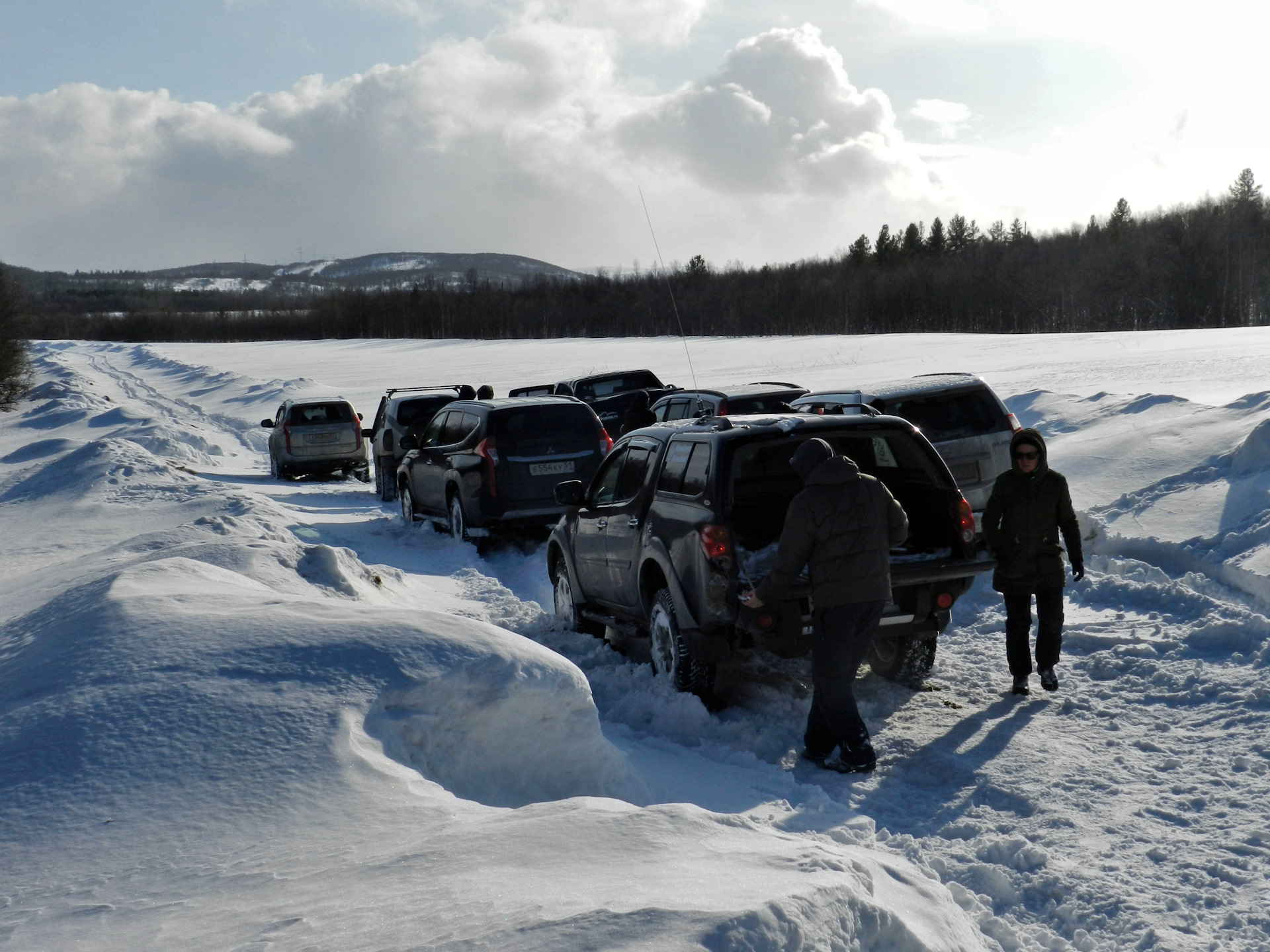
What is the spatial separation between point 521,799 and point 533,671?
1.91ft

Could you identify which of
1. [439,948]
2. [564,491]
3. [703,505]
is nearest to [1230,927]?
[439,948]

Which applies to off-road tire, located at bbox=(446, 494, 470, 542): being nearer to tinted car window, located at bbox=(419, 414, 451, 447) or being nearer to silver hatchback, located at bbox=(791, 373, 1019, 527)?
tinted car window, located at bbox=(419, 414, 451, 447)

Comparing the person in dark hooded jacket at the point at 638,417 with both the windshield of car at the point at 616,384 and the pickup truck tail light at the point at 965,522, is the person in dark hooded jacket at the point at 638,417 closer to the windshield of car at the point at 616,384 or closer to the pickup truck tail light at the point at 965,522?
the windshield of car at the point at 616,384

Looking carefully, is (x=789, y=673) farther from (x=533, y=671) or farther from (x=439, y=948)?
(x=439, y=948)

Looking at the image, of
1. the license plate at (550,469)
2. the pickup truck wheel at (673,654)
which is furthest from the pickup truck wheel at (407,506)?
the pickup truck wheel at (673,654)

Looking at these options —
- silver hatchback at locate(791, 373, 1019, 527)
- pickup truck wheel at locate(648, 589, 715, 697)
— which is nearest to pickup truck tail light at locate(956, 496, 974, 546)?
pickup truck wheel at locate(648, 589, 715, 697)

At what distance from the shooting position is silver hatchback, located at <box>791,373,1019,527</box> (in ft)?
33.1

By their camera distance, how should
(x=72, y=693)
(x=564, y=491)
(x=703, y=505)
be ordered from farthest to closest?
(x=564, y=491)
(x=703, y=505)
(x=72, y=693)

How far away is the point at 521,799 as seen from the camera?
4.60 metres

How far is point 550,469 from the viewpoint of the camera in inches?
471

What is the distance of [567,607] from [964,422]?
4445 millimetres

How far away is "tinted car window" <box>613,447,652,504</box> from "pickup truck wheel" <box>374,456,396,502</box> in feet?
33.5

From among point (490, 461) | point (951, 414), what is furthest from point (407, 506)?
point (951, 414)

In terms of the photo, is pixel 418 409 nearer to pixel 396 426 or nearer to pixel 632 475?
pixel 396 426
